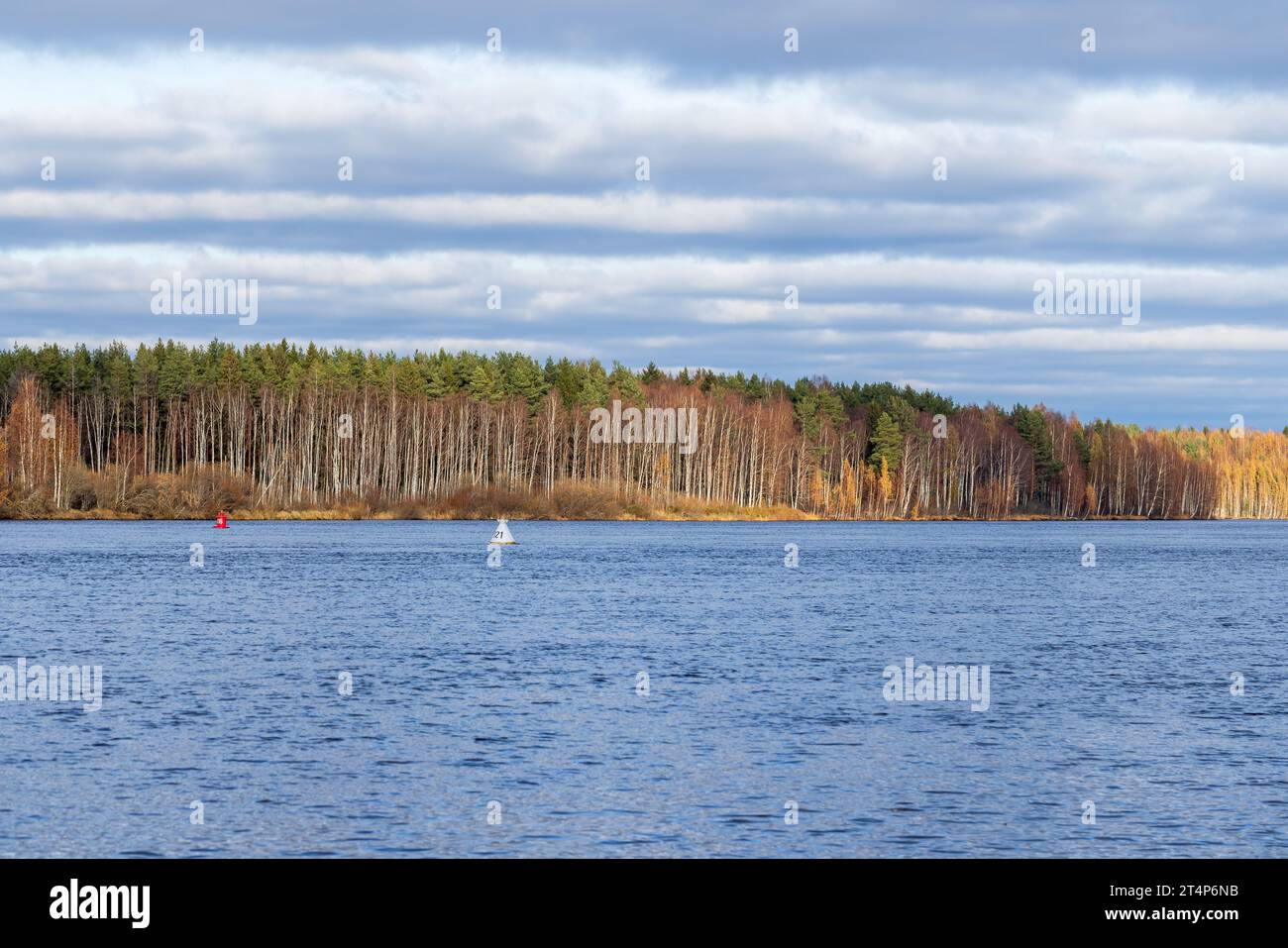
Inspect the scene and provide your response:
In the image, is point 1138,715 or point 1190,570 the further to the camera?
point 1190,570

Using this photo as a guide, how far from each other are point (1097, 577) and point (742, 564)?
70.7ft

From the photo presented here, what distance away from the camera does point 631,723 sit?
30.2 m

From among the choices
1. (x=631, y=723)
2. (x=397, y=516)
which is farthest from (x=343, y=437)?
(x=631, y=723)

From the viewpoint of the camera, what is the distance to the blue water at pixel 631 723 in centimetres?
2116

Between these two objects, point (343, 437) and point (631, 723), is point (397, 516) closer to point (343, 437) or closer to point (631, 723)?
point (343, 437)

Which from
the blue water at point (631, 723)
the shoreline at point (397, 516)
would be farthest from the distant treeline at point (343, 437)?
the blue water at point (631, 723)

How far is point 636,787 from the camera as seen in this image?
23.8 meters

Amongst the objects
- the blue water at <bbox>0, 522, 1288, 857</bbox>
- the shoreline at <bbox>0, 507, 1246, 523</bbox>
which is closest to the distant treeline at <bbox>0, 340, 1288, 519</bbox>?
the shoreline at <bbox>0, 507, 1246, 523</bbox>

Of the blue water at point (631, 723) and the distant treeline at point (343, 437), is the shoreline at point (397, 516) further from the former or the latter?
the blue water at point (631, 723)

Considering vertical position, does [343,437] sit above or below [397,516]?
above

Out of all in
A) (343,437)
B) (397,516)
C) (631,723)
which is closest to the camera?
(631,723)
